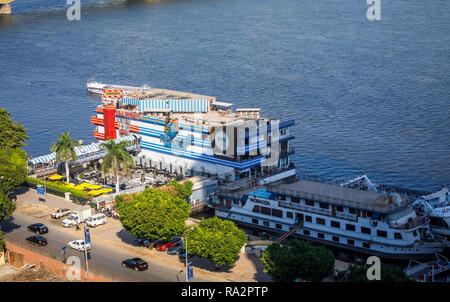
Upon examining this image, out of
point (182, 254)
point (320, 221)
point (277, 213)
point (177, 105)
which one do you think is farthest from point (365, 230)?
point (177, 105)

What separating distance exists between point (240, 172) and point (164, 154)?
1576cm

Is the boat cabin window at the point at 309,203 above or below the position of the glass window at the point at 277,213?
above

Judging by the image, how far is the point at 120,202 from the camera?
92.1 meters

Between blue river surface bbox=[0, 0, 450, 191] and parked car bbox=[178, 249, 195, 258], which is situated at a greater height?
blue river surface bbox=[0, 0, 450, 191]

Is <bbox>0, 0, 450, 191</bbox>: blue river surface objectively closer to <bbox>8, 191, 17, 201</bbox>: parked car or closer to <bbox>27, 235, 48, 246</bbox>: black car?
<bbox>8, 191, 17, 201</bbox>: parked car

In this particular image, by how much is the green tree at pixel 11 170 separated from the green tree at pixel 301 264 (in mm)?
42949

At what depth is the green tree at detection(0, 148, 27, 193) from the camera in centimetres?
10006

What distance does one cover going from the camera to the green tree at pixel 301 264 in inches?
2768

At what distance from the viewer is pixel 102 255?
276 ft

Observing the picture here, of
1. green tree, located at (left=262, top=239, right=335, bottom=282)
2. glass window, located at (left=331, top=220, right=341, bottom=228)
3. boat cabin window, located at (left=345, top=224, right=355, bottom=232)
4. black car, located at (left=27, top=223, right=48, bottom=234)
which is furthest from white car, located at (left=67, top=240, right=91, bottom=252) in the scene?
boat cabin window, located at (left=345, top=224, right=355, bottom=232)

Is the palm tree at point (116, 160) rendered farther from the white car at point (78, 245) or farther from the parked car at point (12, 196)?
the white car at point (78, 245)

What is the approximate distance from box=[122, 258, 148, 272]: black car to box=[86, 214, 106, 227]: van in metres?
15.3

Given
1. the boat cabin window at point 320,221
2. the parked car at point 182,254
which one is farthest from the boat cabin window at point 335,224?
the parked car at point 182,254

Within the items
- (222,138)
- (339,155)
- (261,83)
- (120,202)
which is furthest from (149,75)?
(120,202)
